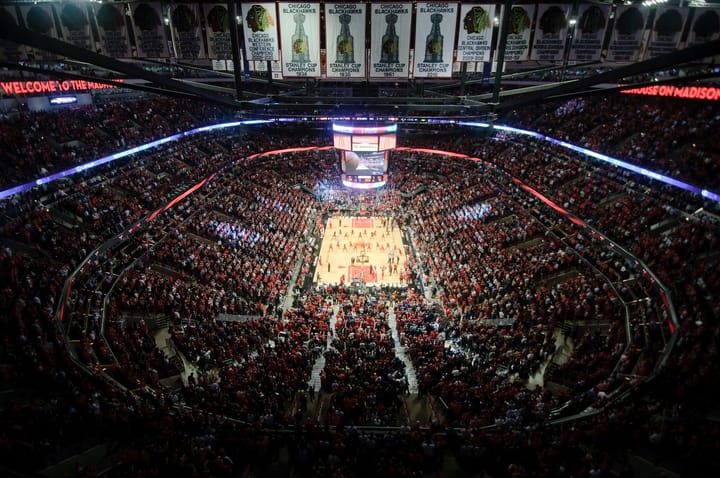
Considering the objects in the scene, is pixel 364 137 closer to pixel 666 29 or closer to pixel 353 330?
pixel 353 330

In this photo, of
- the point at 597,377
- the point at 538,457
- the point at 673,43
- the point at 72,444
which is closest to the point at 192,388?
the point at 72,444

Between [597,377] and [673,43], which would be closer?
[673,43]

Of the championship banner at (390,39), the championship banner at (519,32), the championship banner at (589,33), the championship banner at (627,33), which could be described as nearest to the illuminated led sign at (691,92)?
the championship banner at (627,33)

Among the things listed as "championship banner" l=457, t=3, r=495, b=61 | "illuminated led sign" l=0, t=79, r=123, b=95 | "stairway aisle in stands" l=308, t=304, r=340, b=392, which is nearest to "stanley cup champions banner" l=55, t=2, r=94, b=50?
"championship banner" l=457, t=3, r=495, b=61

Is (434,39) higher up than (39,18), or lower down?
lower down

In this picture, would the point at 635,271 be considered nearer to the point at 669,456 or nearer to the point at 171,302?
the point at 669,456

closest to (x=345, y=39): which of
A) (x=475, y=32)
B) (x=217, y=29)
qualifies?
(x=475, y=32)

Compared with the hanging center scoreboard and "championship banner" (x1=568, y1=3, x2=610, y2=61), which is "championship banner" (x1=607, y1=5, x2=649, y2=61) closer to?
"championship banner" (x1=568, y1=3, x2=610, y2=61)
